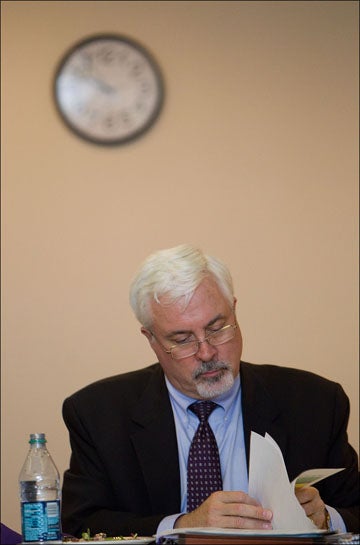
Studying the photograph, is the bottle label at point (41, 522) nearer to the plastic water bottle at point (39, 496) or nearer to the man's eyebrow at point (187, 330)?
the plastic water bottle at point (39, 496)

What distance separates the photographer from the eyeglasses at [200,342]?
8.93 ft

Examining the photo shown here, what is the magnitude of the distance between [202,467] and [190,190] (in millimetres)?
2109

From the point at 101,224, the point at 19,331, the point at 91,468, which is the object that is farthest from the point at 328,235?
the point at 91,468

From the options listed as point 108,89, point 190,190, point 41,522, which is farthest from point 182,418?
point 108,89

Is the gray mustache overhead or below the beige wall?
below

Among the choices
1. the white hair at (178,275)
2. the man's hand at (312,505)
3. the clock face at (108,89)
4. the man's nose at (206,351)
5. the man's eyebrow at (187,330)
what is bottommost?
the man's hand at (312,505)

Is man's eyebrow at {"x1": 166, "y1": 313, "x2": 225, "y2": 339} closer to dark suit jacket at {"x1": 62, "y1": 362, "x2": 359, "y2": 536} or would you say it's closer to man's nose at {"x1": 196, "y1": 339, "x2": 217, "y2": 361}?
man's nose at {"x1": 196, "y1": 339, "x2": 217, "y2": 361}

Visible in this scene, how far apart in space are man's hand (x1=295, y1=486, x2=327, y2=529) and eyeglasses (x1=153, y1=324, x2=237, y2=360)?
524mm

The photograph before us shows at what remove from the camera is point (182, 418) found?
2.88 metres

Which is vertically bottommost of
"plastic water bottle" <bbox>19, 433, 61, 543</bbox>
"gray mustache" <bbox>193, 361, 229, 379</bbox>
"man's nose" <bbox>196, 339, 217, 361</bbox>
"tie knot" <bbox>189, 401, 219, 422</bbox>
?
"plastic water bottle" <bbox>19, 433, 61, 543</bbox>

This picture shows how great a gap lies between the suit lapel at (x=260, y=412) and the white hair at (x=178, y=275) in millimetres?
293

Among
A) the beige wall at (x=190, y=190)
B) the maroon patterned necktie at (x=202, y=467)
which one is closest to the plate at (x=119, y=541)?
the maroon patterned necktie at (x=202, y=467)

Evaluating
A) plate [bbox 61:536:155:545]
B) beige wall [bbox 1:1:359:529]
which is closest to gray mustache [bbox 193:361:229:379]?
plate [bbox 61:536:155:545]

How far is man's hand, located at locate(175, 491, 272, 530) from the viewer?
2.17 m
